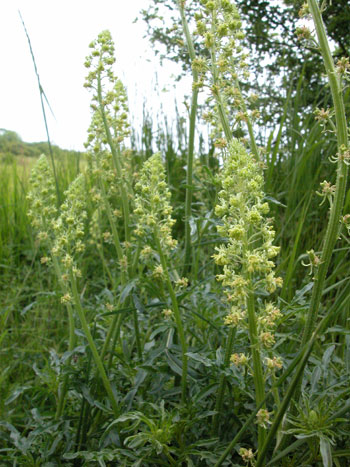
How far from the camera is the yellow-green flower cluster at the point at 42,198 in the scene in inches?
109

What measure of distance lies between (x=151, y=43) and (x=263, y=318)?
5.30 meters

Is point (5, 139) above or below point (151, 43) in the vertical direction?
below

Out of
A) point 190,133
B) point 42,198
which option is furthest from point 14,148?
point 190,133

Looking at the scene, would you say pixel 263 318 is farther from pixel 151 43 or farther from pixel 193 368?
pixel 151 43

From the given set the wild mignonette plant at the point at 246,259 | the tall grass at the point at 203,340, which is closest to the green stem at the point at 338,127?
the tall grass at the point at 203,340

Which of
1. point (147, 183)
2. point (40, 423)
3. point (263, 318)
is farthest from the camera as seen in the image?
point (40, 423)

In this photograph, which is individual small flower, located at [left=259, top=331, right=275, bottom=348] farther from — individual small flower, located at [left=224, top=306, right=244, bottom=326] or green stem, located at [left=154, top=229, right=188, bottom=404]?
green stem, located at [left=154, top=229, right=188, bottom=404]

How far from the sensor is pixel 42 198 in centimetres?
291

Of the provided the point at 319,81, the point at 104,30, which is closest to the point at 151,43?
the point at 319,81

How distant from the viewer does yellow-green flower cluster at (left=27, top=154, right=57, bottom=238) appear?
2.78 metres

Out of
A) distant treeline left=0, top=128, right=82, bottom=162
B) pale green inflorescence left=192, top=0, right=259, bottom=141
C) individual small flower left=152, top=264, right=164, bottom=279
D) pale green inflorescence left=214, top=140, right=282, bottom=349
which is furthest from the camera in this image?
distant treeline left=0, top=128, right=82, bottom=162

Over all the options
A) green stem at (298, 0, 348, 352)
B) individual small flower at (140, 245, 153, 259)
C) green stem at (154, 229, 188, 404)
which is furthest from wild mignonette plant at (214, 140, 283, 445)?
individual small flower at (140, 245, 153, 259)

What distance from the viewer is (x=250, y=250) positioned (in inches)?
69.2

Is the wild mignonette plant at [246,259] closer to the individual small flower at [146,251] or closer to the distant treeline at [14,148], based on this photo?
the individual small flower at [146,251]
